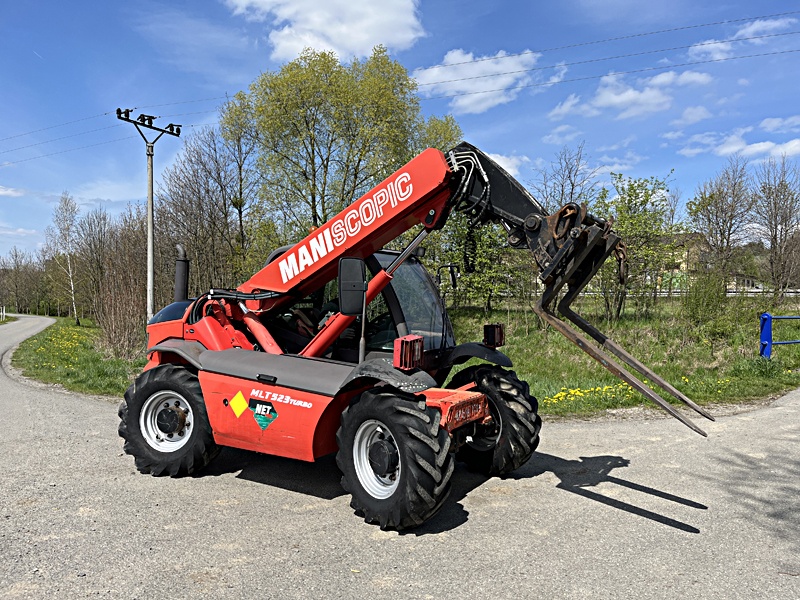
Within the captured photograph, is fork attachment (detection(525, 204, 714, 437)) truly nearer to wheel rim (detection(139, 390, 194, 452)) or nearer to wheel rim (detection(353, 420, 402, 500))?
wheel rim (detection(353, 420, 402, 500))

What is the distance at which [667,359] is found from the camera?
605 inches

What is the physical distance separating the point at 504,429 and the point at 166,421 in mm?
3327

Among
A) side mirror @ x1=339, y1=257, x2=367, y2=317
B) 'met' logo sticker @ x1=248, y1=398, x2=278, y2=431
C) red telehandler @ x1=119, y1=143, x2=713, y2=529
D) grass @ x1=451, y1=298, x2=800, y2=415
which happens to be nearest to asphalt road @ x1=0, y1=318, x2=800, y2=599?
red telehandler @ x1=119, y1=143, x2=713, y2=529

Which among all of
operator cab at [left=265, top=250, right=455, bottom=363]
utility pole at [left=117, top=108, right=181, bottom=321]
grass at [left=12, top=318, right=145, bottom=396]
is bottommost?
grass at [left=12, top=318, right=145, bottom=396]

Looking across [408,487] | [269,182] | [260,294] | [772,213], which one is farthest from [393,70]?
[408,487]

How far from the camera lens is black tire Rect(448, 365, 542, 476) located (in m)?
5.71

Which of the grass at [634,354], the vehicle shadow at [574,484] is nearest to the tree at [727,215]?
the grass at [634,354]

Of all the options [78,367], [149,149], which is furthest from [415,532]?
[149,149]

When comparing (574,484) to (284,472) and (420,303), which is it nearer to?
(420,303)

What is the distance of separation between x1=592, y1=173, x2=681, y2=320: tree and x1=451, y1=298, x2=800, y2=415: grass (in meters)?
0.73

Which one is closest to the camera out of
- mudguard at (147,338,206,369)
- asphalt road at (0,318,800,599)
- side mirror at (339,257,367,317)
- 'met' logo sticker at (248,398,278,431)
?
asphalt road at (0,318,800,599)

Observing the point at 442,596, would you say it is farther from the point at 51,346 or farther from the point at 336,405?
the point at 51,346

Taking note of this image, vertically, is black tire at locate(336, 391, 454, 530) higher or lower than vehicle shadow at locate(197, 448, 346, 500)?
higher

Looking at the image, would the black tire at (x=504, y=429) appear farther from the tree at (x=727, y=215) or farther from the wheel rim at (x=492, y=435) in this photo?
the tree at (x=727, y=215)
